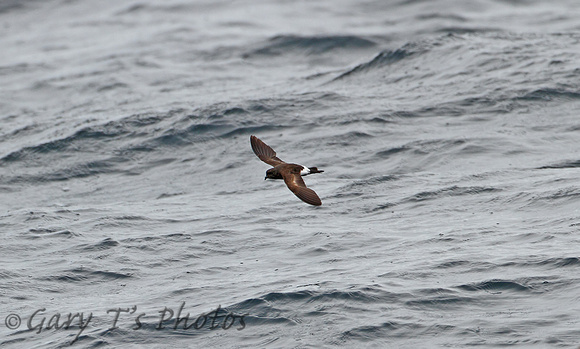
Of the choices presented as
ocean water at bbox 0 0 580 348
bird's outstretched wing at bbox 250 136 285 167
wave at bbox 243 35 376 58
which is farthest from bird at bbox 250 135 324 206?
wave at bbox 243 35 376 58

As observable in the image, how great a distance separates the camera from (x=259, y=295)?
1101cm

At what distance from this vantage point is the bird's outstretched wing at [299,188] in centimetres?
1111

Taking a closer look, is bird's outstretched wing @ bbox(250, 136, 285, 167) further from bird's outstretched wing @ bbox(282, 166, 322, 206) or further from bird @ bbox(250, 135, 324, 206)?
bird's outstretched wing @ bbox(282, 166, 322, 206)

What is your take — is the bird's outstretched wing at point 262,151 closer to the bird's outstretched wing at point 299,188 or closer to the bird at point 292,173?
the bird at point 292,173

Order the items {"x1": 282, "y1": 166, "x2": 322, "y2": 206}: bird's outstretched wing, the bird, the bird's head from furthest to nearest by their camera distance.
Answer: the bird's head → the bird → {"x1": 282, "y1": 166, "x2": 322, "y2": 206}: bird's outstretched wing

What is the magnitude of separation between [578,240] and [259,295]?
407 cm

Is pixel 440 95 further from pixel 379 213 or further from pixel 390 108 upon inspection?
pixel 379 213

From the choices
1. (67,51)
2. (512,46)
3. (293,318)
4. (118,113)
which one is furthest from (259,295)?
(67,51)

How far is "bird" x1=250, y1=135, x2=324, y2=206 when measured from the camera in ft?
36.9

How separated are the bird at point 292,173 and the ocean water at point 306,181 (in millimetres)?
1039

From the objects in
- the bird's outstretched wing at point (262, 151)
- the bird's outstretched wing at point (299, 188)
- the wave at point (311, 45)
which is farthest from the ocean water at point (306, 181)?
the bird's outstretched wing at point (262, 151)

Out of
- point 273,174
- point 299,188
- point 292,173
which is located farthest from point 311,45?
point 299,188

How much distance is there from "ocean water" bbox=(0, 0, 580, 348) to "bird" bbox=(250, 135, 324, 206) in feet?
3.41

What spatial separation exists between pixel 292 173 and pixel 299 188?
0.66 meters
